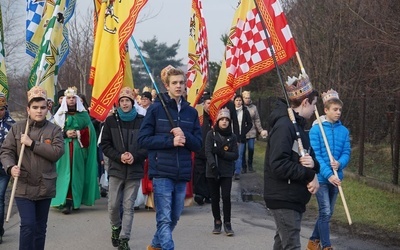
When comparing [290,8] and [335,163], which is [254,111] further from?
[335,163]

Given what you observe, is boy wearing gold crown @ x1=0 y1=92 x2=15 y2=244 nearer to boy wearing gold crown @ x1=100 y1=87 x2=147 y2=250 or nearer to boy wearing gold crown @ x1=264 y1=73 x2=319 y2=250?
boy wearing gold crown @ x1=100 y1=87 x2=147 y2=250

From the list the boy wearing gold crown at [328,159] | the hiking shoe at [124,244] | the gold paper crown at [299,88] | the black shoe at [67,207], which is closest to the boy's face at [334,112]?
the boy wearing gold crown at [328,159]

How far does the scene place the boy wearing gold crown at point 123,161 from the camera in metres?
8.06

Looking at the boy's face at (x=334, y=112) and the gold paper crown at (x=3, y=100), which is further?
the gold paper crown at (x=3, y=100)

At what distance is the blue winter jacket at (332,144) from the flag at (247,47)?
120 cm

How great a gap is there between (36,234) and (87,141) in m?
4.51

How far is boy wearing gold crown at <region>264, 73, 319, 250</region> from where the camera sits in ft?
18.2

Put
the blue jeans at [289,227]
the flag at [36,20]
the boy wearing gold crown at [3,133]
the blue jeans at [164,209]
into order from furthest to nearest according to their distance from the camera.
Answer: the flag at [36,20], the boy wearing gold crown at [3,133], the blue jeans at [164,209], the blue jeans at [289,227]

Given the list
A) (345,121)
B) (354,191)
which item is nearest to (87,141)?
(354,191)

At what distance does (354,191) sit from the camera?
12891 mm

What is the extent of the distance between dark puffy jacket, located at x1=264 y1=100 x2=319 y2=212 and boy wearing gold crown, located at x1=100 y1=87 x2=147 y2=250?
8.89ft

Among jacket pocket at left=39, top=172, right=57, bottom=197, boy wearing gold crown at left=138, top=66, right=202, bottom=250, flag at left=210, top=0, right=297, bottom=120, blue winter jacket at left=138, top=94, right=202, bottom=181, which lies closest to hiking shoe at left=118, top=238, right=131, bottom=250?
boy wearing gold crown at left=138, top=66, right=202, bottom=250

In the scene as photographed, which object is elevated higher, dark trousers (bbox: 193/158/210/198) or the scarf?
the scarf

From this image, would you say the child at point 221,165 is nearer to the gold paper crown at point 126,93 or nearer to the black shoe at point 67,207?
the gold paper crown at point 126,93
